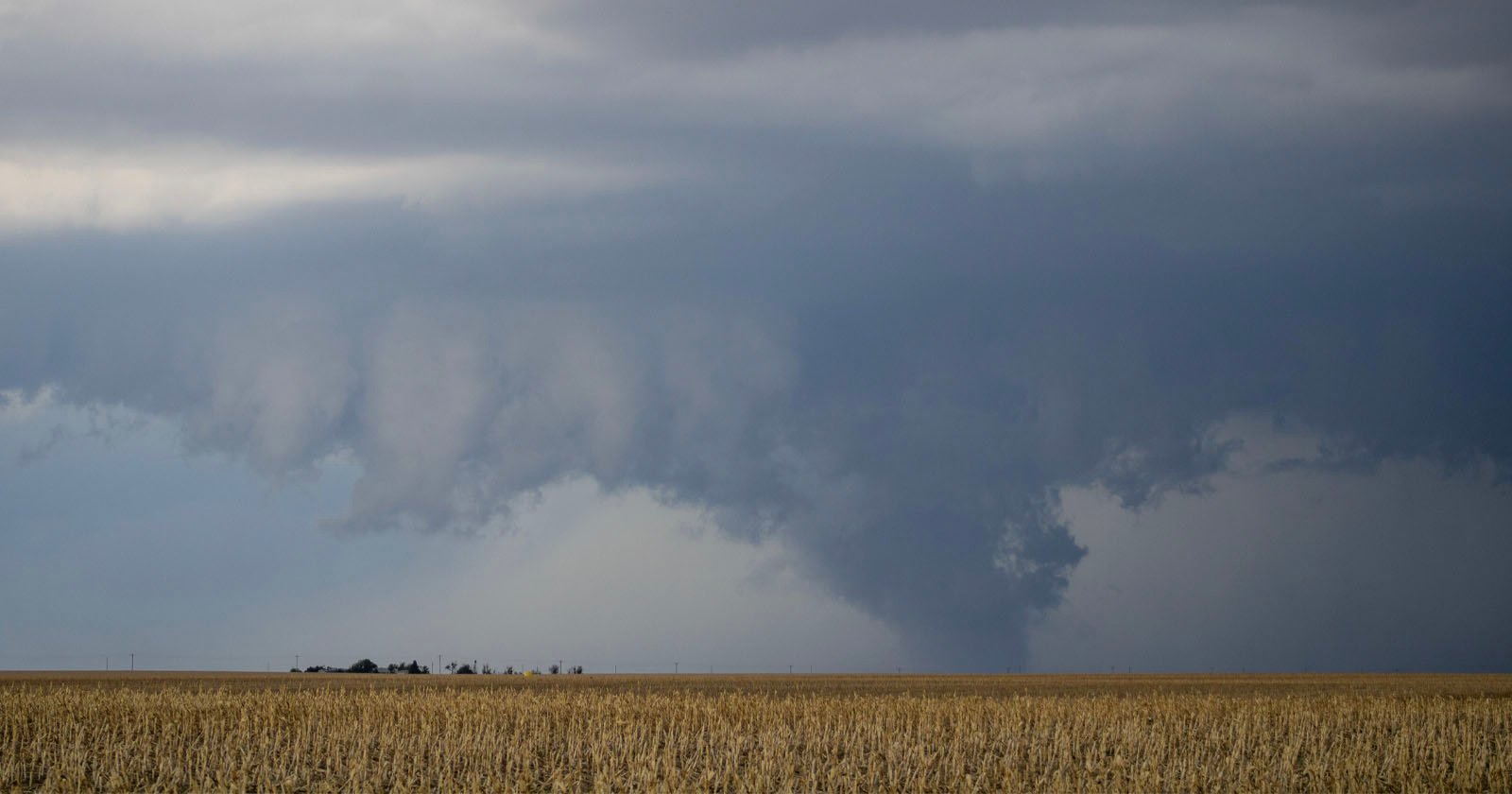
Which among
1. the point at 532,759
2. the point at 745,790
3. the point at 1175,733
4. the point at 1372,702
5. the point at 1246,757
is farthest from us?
the point at 1372,702

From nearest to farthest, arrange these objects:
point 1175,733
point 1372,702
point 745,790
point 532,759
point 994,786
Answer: point 745,790 < point 994,786 < point 532,759 < point 1175,733 < point 1372,702

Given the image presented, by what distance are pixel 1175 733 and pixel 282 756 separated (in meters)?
27.0

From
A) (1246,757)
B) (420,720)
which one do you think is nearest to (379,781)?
(420,720)

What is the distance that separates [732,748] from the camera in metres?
40.9

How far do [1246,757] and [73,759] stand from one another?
32533 mm

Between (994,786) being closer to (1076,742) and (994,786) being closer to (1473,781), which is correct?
(1076,742)

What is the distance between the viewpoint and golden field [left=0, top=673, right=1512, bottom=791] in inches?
1409

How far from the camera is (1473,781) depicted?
38.0m

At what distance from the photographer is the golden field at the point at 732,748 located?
35.8 m

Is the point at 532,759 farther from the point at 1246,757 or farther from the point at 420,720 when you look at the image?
the point at 1246,757

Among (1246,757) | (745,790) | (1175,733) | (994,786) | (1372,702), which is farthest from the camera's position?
(1372,702)

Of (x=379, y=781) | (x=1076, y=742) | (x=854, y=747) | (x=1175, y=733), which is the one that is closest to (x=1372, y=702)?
(x=1175, y=733)

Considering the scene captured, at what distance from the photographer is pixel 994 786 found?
36.5 metres

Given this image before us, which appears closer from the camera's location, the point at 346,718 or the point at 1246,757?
the point at 1246,757
